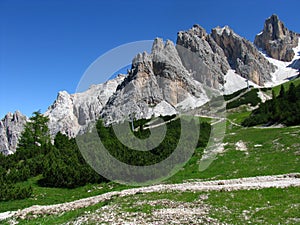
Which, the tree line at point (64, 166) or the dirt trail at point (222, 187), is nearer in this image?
the dirt trail at point (222, 187)

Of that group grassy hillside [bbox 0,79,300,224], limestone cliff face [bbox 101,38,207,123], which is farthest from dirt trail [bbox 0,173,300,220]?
limestone cliff face [bbox 101,38,207,123]

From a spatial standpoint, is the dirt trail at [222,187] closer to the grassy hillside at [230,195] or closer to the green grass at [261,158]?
the grassy hillside at [230,195]

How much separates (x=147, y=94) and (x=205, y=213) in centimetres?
16752

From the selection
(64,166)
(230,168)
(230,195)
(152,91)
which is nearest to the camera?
(230,195)

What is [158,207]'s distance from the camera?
17.5 metres

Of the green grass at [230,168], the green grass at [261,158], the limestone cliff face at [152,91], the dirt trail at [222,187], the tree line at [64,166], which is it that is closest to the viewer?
the dirt trail at [222,187]

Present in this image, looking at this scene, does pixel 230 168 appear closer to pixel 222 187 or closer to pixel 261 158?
pixel 261 158

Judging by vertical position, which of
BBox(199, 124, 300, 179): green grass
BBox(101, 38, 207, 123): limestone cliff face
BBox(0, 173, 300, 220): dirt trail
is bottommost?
BBox(0, 173, 300, 220): dirt trail

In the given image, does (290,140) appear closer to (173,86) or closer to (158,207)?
(158,207)

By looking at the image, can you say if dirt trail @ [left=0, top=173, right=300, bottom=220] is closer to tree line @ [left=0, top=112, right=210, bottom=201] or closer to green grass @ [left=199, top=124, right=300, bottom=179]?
green grass @ [left=199, top=124, right=300, bottom=179]

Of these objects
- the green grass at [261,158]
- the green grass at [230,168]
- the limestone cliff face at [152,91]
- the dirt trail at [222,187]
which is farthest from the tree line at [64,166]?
the limestone cliff face at [152,91]

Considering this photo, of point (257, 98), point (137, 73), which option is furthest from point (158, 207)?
point (137, 73)

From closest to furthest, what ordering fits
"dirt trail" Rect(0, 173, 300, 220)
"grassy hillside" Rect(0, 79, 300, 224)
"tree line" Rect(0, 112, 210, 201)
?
"grassy hillside" Rect(0, 79, 300, 224) → "dirt trail" Rect(0, 173, 300, 220) → "tree line" Rect(0, 112, 210, 201)

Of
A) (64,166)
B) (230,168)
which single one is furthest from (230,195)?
(64,166)
